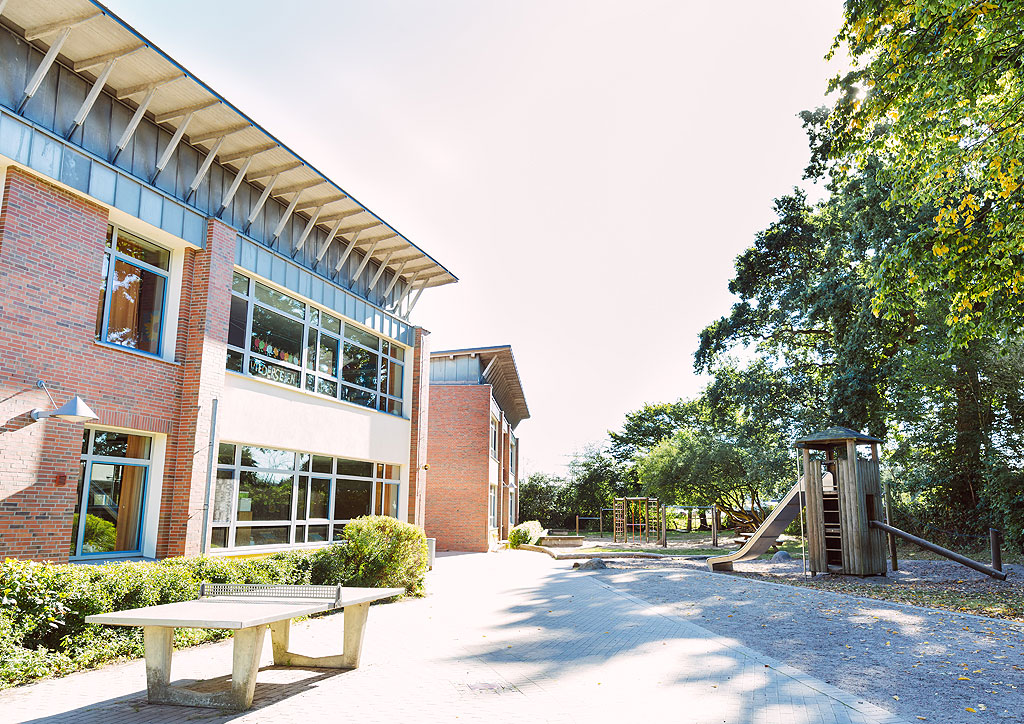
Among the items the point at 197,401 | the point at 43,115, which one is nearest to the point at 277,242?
the point at 197,401

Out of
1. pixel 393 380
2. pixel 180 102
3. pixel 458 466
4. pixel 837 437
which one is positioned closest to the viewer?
pixel 180 102

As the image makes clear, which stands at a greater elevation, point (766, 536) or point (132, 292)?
point (132, 292)

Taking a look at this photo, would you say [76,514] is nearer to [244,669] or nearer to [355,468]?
[244,669]

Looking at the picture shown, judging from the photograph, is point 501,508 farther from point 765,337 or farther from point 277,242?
point 277,242

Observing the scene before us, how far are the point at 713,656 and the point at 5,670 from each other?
6.87 meters

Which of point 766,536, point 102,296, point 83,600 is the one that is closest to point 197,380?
point 102,296

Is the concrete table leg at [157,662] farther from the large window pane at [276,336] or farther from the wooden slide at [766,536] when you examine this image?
the wooden slide at [766,536]

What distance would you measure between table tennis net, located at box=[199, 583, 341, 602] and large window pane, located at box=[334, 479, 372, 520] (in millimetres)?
9760

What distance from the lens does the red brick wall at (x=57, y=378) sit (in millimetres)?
9094

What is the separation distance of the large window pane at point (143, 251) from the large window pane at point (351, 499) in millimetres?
6942

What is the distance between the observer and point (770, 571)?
1773cm

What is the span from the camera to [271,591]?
6996mm

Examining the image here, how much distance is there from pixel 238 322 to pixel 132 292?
2.32 metres

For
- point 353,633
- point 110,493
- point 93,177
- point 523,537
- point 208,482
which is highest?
point 93,177
